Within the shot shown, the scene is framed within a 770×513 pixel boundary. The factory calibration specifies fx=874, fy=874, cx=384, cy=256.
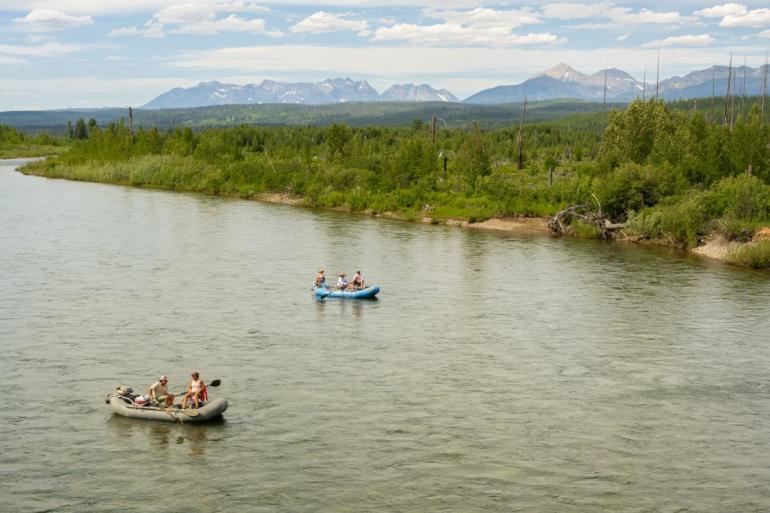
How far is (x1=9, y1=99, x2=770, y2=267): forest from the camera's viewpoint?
7831 centimetres

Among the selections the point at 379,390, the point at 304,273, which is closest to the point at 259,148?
the point at 304,273

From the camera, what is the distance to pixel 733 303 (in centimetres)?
5378

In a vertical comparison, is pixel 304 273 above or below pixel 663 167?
below

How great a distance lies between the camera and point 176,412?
31.4 meters

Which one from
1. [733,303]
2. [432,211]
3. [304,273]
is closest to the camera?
[733,303]

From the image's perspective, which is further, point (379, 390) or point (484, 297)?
point (484, 297)

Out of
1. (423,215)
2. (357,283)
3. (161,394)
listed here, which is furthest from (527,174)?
(161,394)

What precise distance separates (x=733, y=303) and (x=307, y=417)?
3248 centimetres

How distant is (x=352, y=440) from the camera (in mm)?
30516

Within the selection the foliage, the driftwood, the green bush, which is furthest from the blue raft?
the driftwood

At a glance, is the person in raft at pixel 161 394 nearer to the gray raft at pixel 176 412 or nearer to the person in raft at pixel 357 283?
the gray raft at pixel 176 412

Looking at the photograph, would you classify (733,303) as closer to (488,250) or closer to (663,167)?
(488,250)

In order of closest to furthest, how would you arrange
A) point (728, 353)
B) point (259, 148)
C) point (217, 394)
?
point (217, 394)
point (728, 353)
point (259, 148)

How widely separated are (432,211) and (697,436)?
2656 inches
